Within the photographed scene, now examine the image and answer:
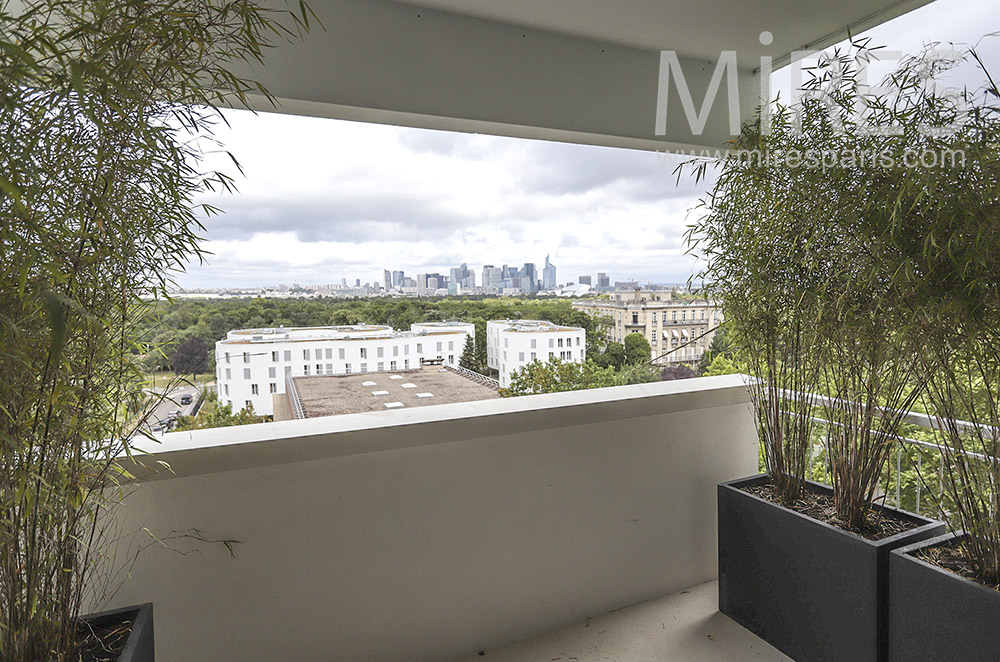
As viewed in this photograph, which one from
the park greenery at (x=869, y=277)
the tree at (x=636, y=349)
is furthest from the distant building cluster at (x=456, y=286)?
the park greenery at (x=869, y=277)

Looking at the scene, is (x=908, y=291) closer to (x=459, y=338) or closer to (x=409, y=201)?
(x=459, y=338)

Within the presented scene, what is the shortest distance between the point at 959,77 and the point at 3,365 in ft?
9.65

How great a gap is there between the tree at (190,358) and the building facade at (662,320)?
1701 millimetres

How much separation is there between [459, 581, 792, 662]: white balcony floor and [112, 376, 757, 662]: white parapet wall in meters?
0.07

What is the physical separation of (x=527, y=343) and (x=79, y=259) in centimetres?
189

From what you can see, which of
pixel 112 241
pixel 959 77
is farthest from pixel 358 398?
pixel 959 77

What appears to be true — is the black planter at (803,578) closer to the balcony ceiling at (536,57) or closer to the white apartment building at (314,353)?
the white apartment building at (314,353)

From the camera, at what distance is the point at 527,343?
9.15ft

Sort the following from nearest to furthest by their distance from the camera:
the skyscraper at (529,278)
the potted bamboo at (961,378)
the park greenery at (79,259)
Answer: the park greenery at (79,259) < the potted bamboo at (961,378) < the skyscraper at (529,278)

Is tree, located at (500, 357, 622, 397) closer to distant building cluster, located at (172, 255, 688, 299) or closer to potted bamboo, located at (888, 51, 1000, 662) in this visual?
distant building cluster, located at (172, 255, 688, 299)

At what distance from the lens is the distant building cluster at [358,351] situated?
2.21 m

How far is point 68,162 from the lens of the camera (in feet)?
4.04

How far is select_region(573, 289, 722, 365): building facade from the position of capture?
296cm

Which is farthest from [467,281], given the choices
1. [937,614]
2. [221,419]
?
[937,614]
